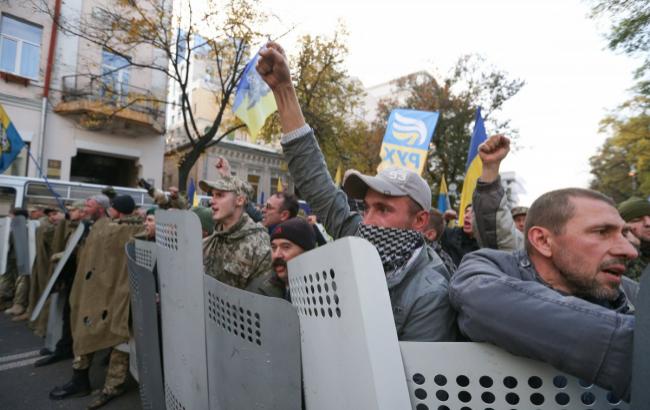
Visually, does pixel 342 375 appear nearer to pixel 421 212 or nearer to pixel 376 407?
pixel 376 407

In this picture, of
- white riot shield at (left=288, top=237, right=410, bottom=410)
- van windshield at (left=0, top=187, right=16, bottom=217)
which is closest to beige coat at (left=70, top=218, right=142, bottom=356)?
white riot shield at (left=288, top=237, right=410, bottom=410)

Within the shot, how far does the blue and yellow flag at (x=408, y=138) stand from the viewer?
20.4 feet

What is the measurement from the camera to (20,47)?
13.3 meters

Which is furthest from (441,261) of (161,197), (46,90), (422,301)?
(46,90)

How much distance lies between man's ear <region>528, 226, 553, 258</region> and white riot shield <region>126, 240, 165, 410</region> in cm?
160

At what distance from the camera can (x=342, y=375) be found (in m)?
0.90

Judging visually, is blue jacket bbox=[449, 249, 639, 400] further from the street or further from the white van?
the white van

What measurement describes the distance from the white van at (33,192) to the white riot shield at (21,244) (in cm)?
279

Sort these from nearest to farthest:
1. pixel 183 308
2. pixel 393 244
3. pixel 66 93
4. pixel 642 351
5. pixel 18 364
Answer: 1. pixel 642 351
2. pixel 393 244
3. pixel 183 308
4. pixel 18 364
5. pixel 66 93

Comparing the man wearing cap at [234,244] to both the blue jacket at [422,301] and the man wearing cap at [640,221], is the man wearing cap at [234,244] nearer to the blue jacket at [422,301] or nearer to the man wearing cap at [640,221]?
the blue jacket at [422,301]

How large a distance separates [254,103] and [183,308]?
371 centimetres

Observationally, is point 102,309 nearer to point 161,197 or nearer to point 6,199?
point 161,197

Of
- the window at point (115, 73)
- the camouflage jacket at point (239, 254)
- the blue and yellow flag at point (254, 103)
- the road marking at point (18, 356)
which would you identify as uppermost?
the window at point (115, 73)

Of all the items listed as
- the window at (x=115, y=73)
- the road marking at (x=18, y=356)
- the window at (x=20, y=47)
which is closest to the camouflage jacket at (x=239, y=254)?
the road marking at (x=18, y=356)
